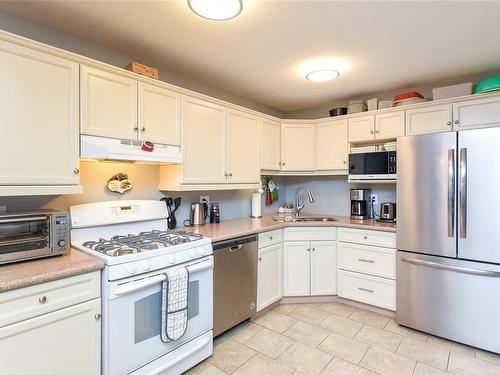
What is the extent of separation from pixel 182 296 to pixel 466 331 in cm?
225

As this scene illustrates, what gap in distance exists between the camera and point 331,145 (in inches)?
138

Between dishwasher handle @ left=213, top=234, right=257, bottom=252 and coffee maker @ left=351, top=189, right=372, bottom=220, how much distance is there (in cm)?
146

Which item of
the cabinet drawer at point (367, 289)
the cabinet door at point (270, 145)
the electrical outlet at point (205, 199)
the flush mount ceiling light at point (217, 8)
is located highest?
the flush mount ceiling light at point (217, 8)

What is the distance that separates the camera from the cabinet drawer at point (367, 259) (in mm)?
2791

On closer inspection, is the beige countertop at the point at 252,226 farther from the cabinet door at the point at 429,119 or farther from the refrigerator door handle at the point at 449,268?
the cabinet door at the point at 429,119

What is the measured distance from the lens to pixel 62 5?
1.76 m

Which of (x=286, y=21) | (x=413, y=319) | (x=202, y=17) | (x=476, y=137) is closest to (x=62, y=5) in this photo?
(x=202, y=17)

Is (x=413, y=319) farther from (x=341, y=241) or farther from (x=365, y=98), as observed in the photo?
(x=365, y=98)

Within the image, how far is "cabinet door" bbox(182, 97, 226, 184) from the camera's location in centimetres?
250

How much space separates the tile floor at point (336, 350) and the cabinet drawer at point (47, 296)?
1.00 metres

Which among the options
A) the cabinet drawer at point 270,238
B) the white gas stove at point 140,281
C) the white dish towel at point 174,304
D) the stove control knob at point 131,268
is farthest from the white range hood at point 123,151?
the cabinet drawer at point 270,238

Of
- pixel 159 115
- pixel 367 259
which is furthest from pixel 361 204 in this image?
pixel 159 115

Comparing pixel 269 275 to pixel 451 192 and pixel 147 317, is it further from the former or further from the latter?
pixel 451 192

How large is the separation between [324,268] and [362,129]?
1.62 metres
